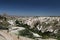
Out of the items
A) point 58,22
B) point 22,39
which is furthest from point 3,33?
A: point 58,22

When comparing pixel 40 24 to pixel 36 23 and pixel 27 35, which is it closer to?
pixel 36 23

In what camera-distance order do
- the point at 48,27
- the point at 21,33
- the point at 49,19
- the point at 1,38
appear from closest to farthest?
the point at 1,38 → the point at 21,33 → the point at 48,27 → the point at 49,19

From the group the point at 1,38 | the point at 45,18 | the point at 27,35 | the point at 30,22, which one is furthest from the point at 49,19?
the point at 1,38

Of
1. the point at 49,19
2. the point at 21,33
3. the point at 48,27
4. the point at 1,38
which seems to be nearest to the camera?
the point at 1,38

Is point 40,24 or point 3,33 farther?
point 40,24

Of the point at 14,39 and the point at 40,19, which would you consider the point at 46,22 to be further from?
the point at 14,39

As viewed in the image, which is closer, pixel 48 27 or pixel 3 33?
pixel 3 33

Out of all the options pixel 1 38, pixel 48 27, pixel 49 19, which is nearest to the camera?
pixel 1 38

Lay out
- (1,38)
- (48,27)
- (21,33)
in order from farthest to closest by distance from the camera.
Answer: (48,27) → (21,33) → (1,38)
